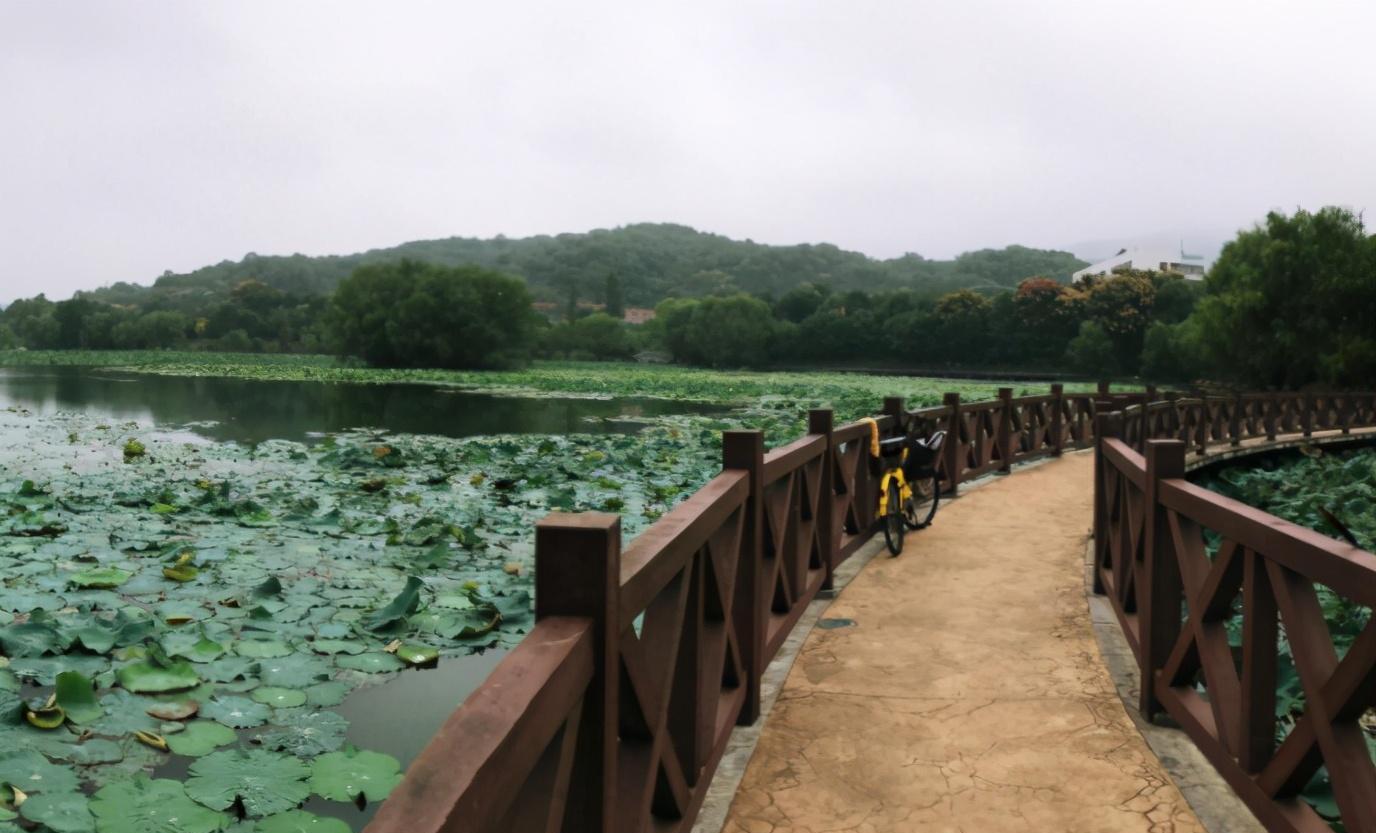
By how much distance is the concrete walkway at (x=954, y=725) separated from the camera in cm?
304

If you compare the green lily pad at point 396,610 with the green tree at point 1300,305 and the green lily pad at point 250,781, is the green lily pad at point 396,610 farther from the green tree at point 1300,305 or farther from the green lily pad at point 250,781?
the green tree at point 1300,305

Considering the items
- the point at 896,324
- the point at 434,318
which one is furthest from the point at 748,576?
the point at 896,324

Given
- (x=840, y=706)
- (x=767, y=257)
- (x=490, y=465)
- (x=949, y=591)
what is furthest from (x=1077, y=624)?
(x=767, y=257)

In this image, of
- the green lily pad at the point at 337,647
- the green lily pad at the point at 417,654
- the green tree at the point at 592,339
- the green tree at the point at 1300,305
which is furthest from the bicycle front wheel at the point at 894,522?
the green tree at the point at 592,339

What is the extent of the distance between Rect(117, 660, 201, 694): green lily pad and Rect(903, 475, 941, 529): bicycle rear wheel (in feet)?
15.0

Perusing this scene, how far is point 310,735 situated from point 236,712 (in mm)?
339

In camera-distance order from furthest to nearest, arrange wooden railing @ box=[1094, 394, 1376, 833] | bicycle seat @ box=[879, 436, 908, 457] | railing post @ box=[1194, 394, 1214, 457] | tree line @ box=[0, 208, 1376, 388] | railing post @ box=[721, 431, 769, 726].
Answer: tree line @ box=[0, 208, 1376, 388], railing post @ box=[1194, 394, 1214, 457], bicycle seat @ box=[879, 436, 908, 457], railing post @ box=[721, 431, 769, 726], wooden railing @ box=[1094, 394, 1376, 833]

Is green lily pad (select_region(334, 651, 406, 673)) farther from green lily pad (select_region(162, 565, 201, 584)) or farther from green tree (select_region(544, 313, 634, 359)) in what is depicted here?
green tree (select_region(544, 313, 634, 359))

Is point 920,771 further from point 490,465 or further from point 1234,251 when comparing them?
point 1234,251

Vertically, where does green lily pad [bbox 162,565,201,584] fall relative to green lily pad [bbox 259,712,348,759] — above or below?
above

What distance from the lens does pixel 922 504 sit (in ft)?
28.0

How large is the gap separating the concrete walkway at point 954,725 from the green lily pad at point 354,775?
1.27m

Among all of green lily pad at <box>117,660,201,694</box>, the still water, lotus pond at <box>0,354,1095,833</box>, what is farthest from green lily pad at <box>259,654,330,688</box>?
green lily pad at <box>117,660,201,694</box>

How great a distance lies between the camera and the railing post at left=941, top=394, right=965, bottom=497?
30.9ft
